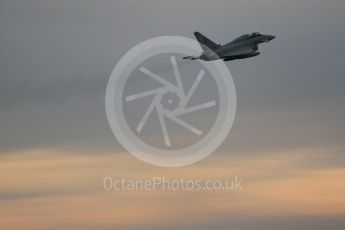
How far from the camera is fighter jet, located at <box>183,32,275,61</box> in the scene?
15212 cm

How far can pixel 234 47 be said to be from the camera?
15650 centimetres

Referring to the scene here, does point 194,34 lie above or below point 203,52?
above

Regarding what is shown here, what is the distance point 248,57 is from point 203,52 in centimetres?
953

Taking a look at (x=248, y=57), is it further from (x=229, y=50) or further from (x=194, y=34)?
(x=194, y=34)

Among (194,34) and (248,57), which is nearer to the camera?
(248,57)

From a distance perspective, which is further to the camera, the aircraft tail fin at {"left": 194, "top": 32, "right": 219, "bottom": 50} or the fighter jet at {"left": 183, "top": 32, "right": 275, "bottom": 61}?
the aircraft tail fin at {"left": 194, "top": 32, "right": 219, "bottom": 50}

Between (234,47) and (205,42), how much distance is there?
7.37 m

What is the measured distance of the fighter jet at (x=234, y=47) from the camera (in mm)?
152125

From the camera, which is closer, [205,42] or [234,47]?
[234,47]

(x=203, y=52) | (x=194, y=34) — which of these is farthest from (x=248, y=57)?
(x=194, y=34)

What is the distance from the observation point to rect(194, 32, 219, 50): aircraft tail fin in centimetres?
15825

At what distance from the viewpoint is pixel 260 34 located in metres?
162

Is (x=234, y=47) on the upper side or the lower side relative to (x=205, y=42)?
lower

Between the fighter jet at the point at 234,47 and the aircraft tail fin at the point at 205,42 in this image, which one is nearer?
the fighter jet at the point at 234,47
